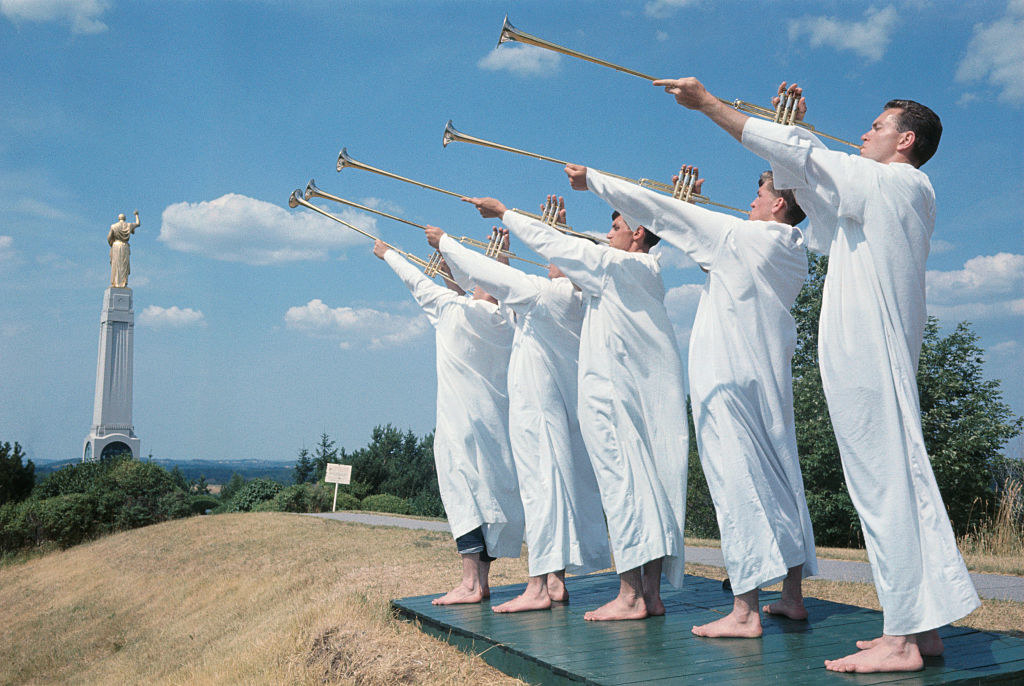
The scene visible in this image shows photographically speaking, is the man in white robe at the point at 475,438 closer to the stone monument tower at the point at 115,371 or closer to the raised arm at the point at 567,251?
the raised arm at the point at 567,251

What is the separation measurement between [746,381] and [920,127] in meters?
1.36

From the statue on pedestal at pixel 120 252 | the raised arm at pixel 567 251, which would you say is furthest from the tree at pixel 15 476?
the raised arm at pixel 567 251

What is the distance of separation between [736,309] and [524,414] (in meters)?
1.79

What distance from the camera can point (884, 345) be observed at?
3.42 meters

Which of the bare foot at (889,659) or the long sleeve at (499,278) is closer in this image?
the bare foot at (889,659)

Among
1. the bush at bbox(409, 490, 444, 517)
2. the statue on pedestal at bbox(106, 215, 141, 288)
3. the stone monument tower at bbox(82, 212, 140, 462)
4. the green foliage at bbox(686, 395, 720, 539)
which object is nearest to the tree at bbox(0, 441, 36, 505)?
the stone monument tower at bbox(82, 212, 140, 462)

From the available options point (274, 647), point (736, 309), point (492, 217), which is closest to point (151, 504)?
point (274, 647)

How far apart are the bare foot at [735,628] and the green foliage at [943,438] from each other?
44.5ft

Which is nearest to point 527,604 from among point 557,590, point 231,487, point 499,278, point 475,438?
point 557,590

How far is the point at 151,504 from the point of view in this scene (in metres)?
19.0

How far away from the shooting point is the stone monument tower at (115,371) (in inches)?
924

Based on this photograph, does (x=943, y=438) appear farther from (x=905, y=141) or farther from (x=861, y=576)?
(x=905, y=141)

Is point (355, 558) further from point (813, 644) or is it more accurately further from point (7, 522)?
point (7, 522)

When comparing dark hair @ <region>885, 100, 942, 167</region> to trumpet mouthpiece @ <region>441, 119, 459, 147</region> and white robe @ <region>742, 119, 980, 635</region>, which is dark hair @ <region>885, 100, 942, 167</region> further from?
trumpet mouthpiece @ <region>441, 119, 459, 147</region>
